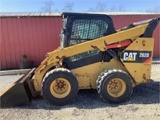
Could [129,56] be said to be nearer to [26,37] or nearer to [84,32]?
[84,32]

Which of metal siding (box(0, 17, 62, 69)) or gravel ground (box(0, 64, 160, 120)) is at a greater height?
metal siding (box(0, 17, 62, 69))

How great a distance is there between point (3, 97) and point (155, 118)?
11.2 feet

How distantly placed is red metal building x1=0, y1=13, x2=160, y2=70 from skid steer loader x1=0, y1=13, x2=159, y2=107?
5.97 meters

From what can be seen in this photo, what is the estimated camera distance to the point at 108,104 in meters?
6.71

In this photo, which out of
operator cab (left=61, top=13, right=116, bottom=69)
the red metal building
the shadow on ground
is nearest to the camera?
the shadow on ground

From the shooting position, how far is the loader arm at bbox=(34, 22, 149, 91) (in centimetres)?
690

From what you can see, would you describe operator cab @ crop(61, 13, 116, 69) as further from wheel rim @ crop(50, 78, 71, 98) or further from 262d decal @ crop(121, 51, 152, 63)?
wheel rim @ crop(50, 78, 71, 98)

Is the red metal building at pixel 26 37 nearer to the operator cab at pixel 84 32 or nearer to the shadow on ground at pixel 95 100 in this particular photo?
the shadow on ground at pixel 95 100

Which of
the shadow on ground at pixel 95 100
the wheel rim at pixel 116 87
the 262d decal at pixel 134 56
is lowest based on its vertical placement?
the shadow on ground at pixel 95 100

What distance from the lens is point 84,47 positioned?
690 cm

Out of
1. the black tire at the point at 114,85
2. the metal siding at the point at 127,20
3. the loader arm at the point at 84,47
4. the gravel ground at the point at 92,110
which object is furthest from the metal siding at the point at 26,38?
the black tire at the point at 114,85

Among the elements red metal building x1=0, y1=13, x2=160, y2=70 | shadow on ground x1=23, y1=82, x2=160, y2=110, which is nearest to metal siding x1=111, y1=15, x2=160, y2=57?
red metal building x1=0, y1=13, x2=160, y2=70

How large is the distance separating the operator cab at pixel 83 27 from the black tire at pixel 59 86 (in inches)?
31.6

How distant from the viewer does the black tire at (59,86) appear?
6.66 metres
